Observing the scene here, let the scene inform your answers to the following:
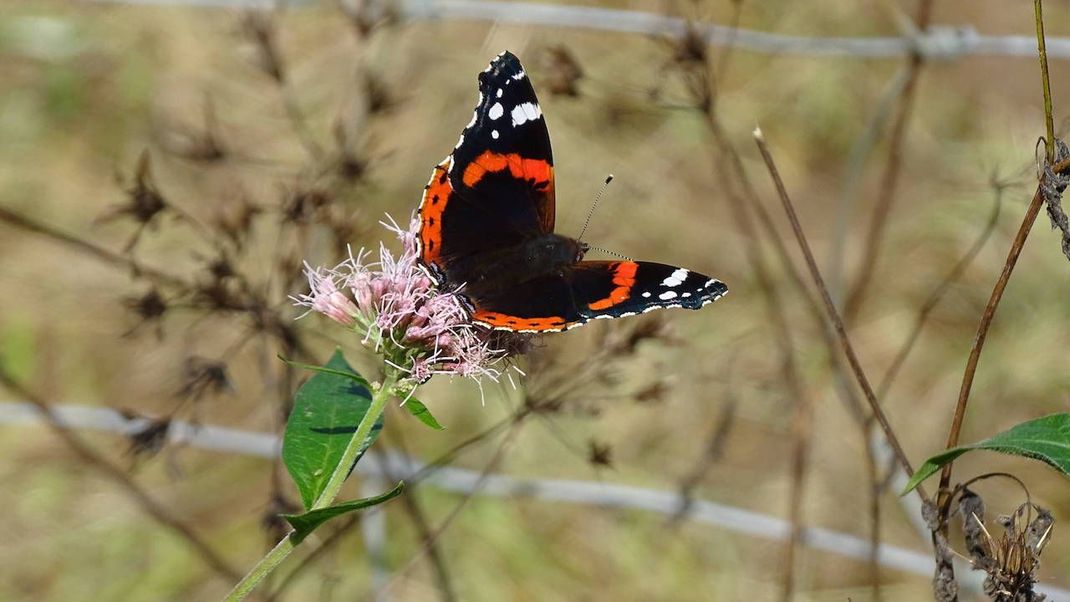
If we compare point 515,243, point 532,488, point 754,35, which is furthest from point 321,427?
point 754,35

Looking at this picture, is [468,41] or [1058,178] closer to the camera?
[1058,178]

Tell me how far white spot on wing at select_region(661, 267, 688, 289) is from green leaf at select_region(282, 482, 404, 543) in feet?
2.23

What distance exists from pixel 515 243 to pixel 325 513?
37.3 inches

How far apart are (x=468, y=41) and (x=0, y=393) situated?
210cm

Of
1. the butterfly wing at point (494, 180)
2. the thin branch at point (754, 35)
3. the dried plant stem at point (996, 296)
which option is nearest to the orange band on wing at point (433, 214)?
the butterfly wing at point (494, 180)

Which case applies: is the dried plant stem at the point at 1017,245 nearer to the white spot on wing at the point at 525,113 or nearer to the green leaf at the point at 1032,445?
the green leaf at the point at 1032,445

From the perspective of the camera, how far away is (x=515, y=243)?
1995mm

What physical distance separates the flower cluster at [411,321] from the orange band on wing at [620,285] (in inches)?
6.1

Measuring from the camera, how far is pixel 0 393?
10.3ft

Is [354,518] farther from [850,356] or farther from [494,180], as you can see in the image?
[850,356]

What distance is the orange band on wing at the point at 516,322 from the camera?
1543 mm

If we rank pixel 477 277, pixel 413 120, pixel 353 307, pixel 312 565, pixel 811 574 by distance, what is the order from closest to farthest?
pixel 353 307, pixel 477 277, pixel 312 565, pixel 811 574, pixel 413 120

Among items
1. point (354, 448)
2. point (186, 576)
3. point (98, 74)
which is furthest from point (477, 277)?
point (98, 74)

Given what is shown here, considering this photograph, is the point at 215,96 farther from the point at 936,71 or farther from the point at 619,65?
the point at 936,71
